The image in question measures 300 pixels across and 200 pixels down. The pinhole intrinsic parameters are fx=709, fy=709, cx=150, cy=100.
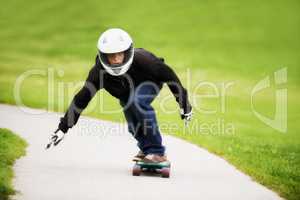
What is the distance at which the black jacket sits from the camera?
6172mm

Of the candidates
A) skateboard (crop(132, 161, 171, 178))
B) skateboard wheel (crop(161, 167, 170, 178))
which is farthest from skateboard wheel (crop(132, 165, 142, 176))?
skateboard wheel (crop(161, 167, 170, 178))

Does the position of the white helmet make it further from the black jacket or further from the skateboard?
the skateboard

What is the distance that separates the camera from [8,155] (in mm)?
6699

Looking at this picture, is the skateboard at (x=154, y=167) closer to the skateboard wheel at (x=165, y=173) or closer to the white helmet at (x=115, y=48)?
the skateboard wheel at (x=165, y=173)

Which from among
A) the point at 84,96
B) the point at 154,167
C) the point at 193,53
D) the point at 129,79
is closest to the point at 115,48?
the point at 129,79

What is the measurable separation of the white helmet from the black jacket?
111mm

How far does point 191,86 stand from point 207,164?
5588 millimetres

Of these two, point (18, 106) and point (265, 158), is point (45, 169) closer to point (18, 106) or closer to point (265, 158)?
point (265, 158)

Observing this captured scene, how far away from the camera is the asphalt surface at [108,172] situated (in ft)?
18.7

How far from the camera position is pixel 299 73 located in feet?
46.4

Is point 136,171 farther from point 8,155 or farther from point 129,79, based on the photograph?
point 8,155

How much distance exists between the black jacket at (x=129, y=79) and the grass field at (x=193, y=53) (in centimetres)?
156

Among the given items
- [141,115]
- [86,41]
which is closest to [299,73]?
[86,41]

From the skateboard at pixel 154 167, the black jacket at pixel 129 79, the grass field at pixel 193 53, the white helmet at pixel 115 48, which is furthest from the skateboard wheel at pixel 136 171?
the grass field at pixel 193 53
